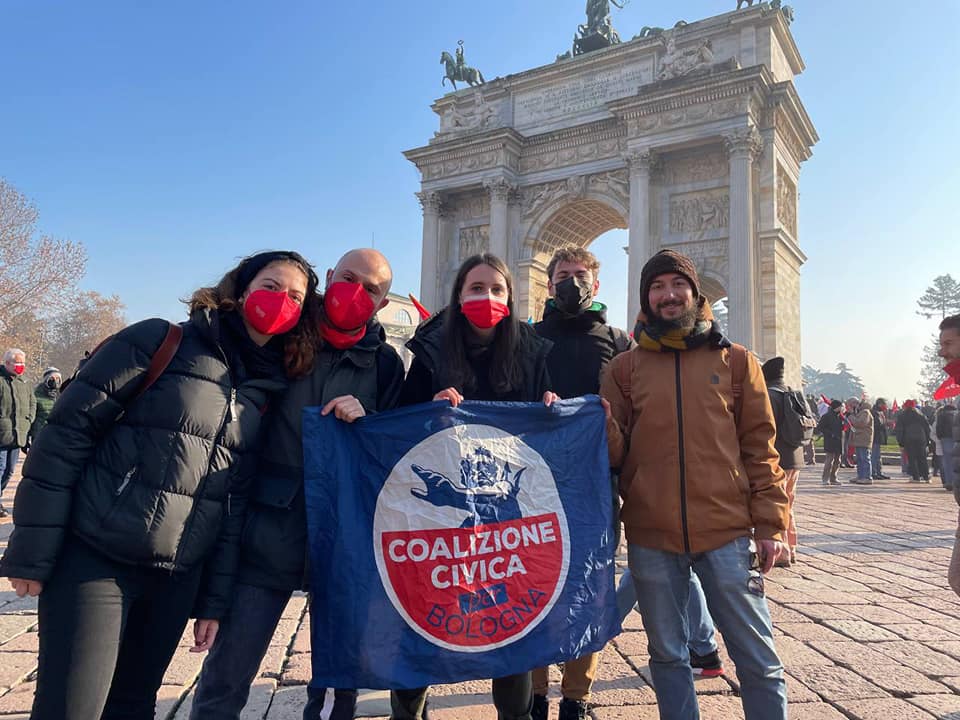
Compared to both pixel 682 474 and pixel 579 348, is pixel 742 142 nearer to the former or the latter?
pixel 579 348

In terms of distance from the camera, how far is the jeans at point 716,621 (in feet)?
7.22

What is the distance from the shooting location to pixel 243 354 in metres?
2.22

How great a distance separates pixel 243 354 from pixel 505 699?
1635mm

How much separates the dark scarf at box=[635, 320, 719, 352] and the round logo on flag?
70 centimetres

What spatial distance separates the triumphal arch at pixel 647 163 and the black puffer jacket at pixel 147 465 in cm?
1757

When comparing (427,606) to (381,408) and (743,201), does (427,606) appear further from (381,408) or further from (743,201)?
(743,201)

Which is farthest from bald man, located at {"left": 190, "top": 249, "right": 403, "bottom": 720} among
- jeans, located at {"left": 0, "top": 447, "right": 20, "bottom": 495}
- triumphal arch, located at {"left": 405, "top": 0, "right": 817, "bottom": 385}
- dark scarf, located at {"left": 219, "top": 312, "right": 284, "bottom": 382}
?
triumphal arch, located at {"left": 405, "top": 0, "right": 817, "bottom": 385}

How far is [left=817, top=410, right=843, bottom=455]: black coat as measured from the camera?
14391mm

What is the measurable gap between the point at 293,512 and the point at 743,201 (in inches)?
768

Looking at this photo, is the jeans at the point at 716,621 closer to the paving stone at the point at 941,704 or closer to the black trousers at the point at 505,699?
the black trousers at the point at 505,699

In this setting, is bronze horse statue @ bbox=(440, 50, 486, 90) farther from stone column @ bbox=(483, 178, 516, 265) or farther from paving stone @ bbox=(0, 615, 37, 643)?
paving stone @ bbox=(0, 615, 37, 643)

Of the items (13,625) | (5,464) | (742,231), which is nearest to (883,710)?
(13,625)

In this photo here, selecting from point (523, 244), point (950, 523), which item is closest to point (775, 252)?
point (523, 244)

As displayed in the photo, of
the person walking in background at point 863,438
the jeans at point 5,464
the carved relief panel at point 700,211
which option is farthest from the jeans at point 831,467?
the jeans at point 5,464
